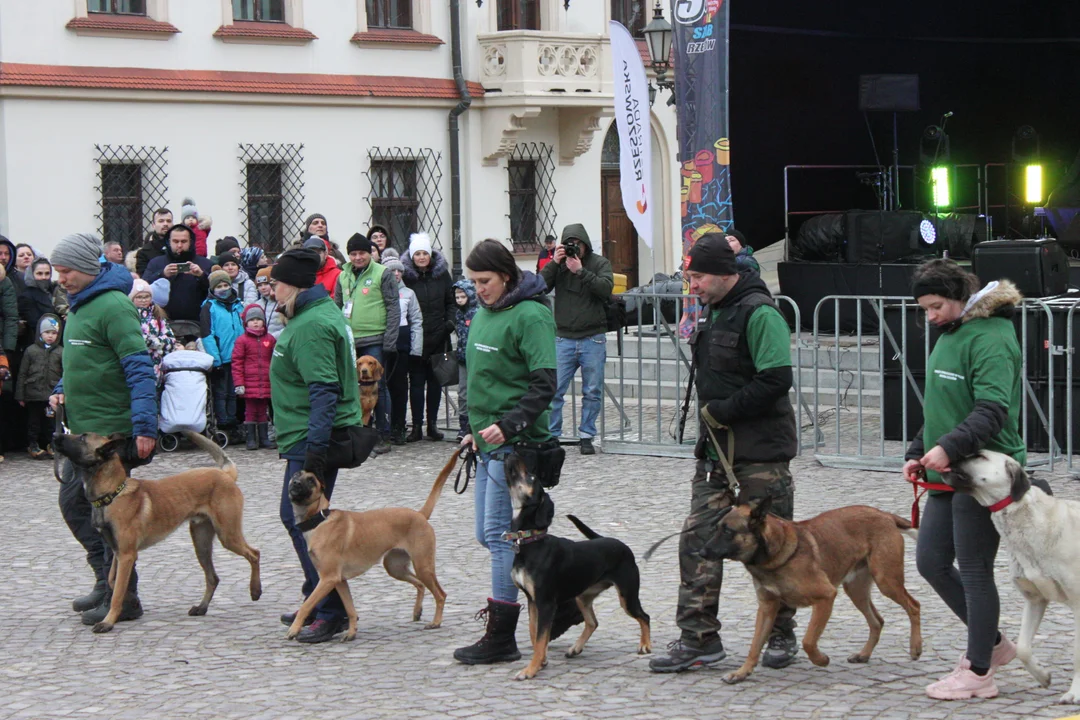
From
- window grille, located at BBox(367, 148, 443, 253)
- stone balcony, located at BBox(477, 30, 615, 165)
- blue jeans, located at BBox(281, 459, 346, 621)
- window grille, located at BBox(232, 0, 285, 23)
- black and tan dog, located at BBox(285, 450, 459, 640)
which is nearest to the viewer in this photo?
black and tan dog, located at BBox(285, 450, 459, 640)

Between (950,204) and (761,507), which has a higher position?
(950,204)

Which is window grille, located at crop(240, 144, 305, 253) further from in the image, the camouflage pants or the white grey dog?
the white grey dog

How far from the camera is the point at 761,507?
20.5 ft

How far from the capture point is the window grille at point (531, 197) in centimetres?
2812

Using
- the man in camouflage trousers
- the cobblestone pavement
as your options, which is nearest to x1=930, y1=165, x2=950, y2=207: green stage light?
the cobblestone pavement

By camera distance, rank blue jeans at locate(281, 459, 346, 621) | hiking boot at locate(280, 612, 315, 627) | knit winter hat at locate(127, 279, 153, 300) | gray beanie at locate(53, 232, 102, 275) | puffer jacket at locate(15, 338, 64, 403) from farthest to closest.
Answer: knit winter hat at locate(127, 279, 153, 300), puffer jacket at locate(15, 338, 64, 403), gray beanie at locate(53, 232, 102, 275), hiking boot at locate(280, 612, 315, 627), blue jeans at locate(281, 459, 346, 621)

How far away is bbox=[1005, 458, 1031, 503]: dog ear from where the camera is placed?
5.90 m

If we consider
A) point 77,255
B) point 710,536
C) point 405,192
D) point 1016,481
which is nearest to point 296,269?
point 77,255

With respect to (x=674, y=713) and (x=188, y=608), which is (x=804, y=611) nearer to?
(x=674, y=713)

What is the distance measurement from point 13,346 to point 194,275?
6.37 feet

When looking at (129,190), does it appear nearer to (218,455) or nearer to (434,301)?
(434,301)

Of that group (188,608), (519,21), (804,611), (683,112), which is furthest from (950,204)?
(188,608)

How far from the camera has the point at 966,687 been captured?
6.10m

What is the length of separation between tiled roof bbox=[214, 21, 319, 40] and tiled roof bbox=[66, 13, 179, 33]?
31.3 inches
